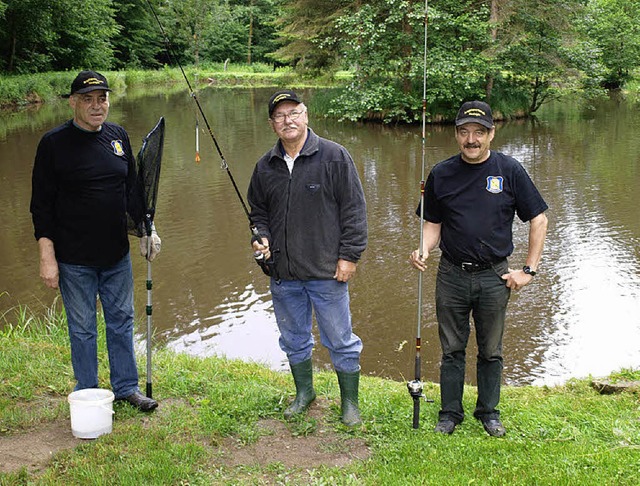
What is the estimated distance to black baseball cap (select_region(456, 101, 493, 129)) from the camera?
12.3 ft

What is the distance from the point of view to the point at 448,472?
11.1 feet

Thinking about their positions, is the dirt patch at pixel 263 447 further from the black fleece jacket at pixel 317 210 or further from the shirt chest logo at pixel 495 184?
the shirt chest logo at pixel 495 184

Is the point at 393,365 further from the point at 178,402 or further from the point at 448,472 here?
the point at 448,472

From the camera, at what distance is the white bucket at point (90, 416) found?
375 centimetres

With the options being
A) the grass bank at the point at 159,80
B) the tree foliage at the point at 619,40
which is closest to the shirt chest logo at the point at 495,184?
the grass bank at the point at 159,80

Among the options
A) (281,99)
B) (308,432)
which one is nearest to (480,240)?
(281,99)

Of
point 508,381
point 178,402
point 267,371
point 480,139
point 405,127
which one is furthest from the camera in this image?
point 405,127

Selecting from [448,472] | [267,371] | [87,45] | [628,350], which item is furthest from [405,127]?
[87,45]

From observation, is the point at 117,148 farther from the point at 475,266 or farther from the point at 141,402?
the point at 475,266

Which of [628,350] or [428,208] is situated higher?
[428,208]

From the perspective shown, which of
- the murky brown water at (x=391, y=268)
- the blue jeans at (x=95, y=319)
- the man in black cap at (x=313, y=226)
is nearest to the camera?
the man in black cap at (x=313, y=226)

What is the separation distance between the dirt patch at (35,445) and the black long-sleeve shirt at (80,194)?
989 mm

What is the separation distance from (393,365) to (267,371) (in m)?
1.47

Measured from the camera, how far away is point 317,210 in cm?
392
